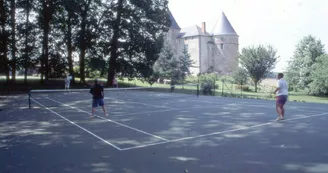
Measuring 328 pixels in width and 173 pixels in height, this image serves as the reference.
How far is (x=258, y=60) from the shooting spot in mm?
32844

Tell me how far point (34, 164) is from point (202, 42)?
2854 inches

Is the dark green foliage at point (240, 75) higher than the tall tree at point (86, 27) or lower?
lower

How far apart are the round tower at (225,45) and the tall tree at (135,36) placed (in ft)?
140

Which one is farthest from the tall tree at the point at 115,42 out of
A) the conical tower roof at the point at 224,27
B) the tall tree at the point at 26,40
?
the conical tower roof at the point at 224,27

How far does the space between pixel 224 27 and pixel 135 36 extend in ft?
160

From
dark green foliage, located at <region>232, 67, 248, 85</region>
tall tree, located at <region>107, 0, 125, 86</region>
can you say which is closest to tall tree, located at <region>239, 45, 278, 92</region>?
dark green foliage, located at <region>232, 67, 248, 85</region>

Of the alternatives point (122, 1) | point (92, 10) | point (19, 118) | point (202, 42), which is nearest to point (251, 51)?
point (122, 1)

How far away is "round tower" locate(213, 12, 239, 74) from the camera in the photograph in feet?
242

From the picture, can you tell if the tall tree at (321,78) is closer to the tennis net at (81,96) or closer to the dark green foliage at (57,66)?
the tennis net at (81,96)

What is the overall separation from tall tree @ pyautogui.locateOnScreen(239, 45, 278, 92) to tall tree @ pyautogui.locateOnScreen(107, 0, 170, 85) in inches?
471

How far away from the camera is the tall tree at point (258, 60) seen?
32719 mm

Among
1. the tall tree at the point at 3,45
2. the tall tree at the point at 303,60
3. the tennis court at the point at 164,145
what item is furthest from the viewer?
the tall tree at the point at 303,60

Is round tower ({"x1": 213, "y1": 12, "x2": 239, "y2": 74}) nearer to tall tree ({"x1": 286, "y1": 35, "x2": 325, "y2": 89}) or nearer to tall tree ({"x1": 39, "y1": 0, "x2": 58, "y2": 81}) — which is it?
tall tree ({"x1": 286, "y1": 35, "x2": 325, "y2": 89})

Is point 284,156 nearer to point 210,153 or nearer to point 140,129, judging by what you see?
point 210,153
